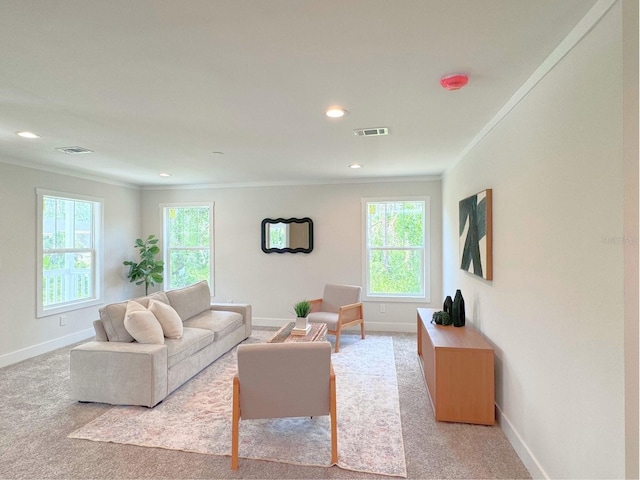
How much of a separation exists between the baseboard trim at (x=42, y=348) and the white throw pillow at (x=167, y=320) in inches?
81.4

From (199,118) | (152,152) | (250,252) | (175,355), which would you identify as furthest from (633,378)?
(250,252)

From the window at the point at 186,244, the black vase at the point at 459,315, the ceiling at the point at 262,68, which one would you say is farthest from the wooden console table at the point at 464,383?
the window at the point at 186,244

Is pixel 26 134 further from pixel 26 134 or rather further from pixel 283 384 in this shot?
pixel 283 384

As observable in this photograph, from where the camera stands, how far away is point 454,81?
2.00 metres

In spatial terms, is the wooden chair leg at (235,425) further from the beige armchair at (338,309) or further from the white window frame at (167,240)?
the white window frame at (167,240)

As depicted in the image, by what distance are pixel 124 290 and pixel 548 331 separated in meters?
6.15

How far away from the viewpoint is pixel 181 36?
5.17 feet

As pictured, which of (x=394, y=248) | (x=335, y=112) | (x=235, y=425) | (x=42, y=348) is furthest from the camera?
(x=394, y=248)

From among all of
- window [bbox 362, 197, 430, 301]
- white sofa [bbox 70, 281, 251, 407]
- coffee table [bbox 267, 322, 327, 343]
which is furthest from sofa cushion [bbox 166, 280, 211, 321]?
window [bbox 362, 197, 430, 301]

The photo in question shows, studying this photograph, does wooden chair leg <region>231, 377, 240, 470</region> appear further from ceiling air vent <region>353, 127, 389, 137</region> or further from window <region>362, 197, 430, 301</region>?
window <region>362, 197, 430, 301</region>

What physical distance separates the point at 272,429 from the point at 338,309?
2.54 m

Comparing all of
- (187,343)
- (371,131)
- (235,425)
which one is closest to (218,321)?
(187,343)

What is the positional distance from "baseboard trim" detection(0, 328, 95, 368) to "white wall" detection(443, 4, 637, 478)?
206 inches

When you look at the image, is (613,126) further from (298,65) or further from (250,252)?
(250,252)
